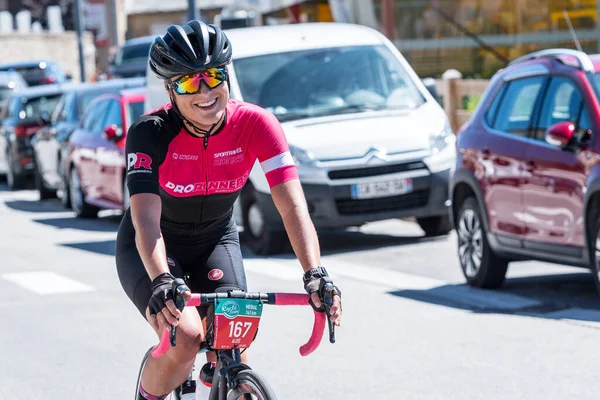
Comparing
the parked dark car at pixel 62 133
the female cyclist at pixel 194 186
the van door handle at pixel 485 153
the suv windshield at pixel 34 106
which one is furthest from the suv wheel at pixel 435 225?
the suv windshield at pixel 34 106

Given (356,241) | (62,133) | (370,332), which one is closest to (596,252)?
(370,332)

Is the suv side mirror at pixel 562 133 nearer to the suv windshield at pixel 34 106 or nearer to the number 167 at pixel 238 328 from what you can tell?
the number 167 at pixel 238 328

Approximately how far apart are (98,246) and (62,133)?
581 centimetres

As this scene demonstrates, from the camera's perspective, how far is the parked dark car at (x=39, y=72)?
39125 millimetres

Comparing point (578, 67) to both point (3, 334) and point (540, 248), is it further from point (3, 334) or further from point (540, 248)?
point (3, 334)

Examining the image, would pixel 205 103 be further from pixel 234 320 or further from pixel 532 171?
pixel 532 171

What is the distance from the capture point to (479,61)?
25562 millimetres

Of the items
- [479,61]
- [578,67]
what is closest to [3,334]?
[578,67]

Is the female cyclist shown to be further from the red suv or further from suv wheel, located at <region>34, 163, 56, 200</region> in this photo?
suv wheel, located at <region>34, 163, 56, 200</region>

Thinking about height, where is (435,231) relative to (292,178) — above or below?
below

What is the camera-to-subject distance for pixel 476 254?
35.3 feet

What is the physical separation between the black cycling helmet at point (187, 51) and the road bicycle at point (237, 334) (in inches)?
30.1

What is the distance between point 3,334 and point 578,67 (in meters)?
4.28

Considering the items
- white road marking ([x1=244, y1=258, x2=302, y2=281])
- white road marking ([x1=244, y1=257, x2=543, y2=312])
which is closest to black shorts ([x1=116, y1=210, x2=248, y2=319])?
white road marking ([x1=244, y1=257, x2=543, y2=312])
